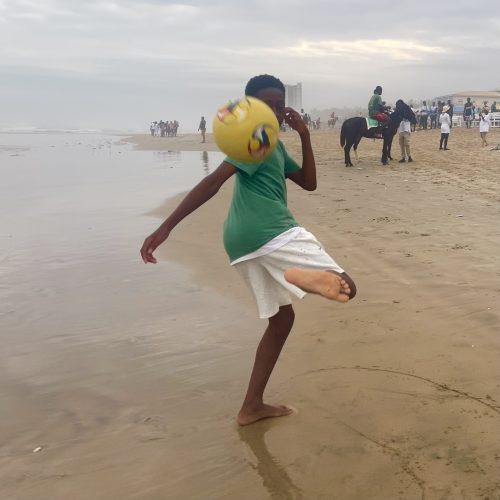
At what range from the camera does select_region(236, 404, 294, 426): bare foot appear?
281 centimetres

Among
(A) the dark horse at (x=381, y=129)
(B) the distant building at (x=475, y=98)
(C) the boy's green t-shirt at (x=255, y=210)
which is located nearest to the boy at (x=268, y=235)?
(C) the boy's green t-shirt at (x=255, y=210)

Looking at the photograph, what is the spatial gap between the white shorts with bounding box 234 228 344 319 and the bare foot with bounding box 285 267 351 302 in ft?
0.36

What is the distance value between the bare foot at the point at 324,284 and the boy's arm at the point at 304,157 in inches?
31.2

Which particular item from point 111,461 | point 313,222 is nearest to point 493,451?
point 111,461

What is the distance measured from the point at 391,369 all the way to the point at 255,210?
148 cm

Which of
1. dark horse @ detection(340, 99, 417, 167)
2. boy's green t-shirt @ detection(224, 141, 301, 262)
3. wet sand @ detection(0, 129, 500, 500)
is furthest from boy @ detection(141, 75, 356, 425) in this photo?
dark horse @ detection(340, 99, 417, 167)

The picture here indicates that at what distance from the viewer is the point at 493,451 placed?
2.46 metres

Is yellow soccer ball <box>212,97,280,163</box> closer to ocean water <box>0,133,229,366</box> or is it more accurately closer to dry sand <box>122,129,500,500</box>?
dry sand <box>122,129,500,500</box>

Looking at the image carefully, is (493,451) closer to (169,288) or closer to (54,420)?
(54,420)

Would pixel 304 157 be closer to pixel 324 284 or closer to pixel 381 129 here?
pixel 324 284

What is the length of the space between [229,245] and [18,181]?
14260mm

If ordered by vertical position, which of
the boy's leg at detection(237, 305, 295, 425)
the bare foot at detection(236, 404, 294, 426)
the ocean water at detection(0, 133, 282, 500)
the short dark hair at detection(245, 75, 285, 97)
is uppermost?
the short dark hair at detection(245, 75, 285, 97)

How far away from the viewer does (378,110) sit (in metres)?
15.0

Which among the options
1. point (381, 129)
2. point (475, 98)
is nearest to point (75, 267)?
point (381, 129)
